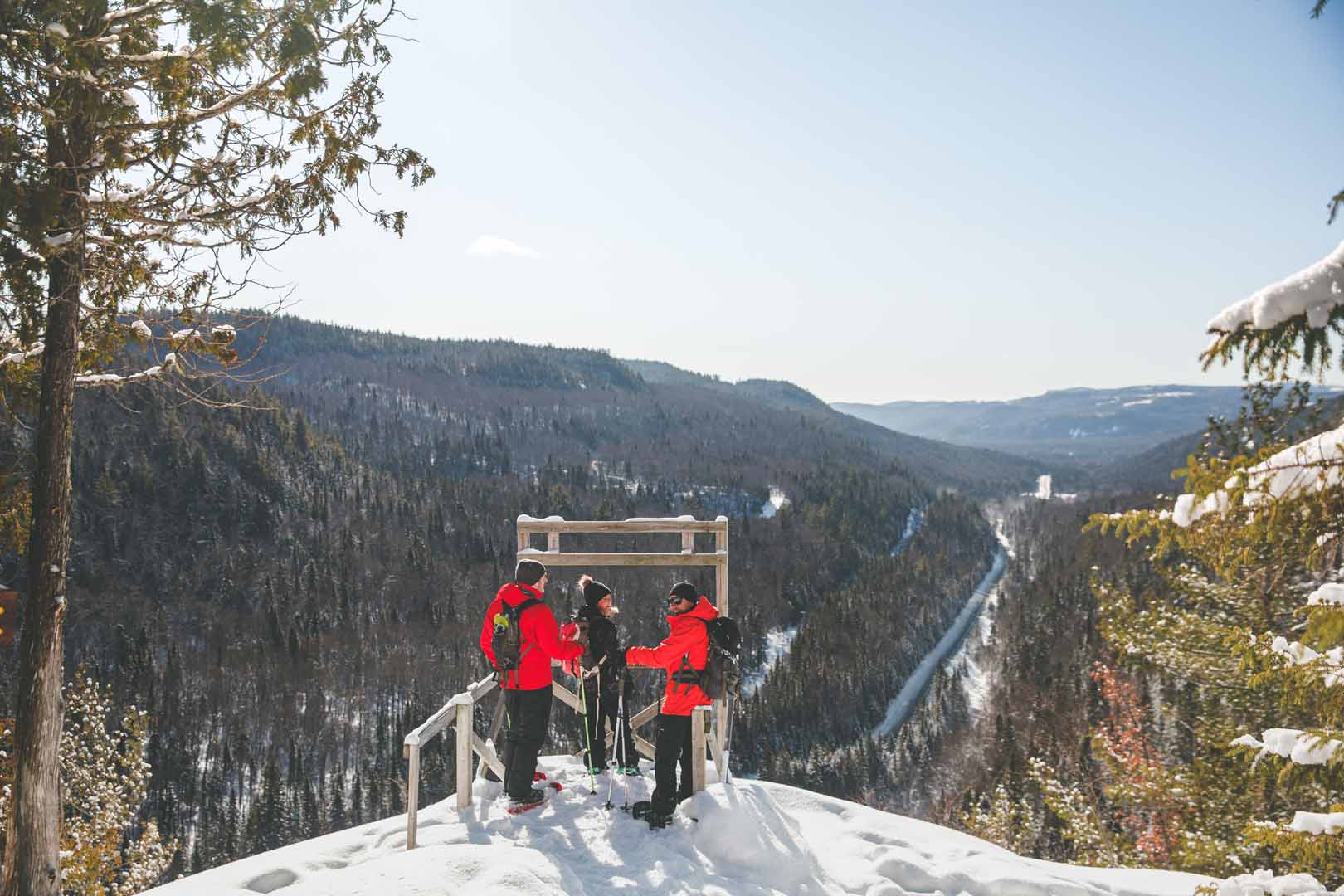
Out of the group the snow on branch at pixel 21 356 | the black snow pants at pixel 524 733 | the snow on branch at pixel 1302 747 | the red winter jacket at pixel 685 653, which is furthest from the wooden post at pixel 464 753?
the snow on branch at pixel 1302 747

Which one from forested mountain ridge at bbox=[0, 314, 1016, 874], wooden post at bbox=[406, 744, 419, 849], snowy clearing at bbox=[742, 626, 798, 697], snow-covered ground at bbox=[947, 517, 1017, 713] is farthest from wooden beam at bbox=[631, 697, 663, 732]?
snow-covered ground at bbox=[947, 517, 1017, 713]

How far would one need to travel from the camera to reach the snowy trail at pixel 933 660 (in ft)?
285

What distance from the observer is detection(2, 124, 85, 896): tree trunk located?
5.97 meters

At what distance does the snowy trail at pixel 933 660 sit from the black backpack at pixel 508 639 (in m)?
81.9

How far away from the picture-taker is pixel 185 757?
223 ft

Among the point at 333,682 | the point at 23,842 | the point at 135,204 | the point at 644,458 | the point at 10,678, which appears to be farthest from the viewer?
the point at 644,458

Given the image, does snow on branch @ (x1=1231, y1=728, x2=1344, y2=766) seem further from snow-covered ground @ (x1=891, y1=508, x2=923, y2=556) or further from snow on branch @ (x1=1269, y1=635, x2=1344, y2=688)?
snow-covered ground @ (x1=891, y1=508, x2=923, y2=556)

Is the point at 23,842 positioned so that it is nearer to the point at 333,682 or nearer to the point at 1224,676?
the point at 1224,676

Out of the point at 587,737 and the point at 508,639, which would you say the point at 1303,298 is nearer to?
the point at 508,639

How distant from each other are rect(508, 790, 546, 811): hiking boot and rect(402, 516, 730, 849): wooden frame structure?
0.44m

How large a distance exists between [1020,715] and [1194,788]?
6354cm

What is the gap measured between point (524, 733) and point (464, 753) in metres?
0.63

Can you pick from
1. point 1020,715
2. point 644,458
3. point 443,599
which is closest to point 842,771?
point 1020,715

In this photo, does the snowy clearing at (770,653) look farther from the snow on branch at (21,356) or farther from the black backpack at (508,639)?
the snow on branch at (21,356)
